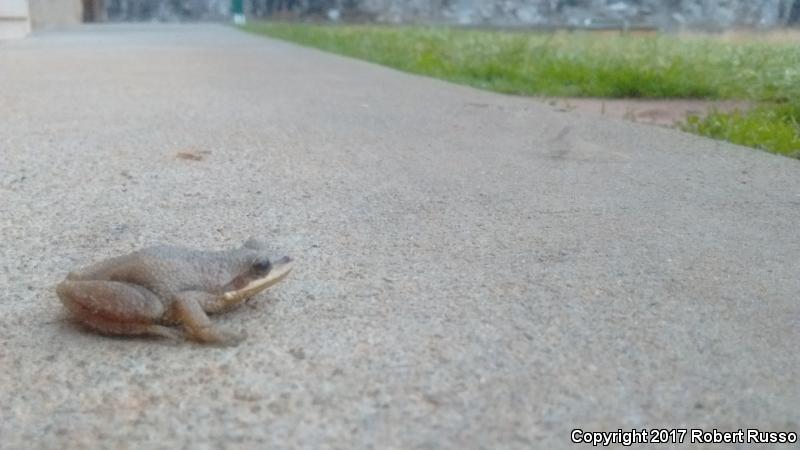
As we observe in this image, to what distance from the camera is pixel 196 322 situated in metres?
1.33

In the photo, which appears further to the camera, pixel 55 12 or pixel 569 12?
pixel 55 12

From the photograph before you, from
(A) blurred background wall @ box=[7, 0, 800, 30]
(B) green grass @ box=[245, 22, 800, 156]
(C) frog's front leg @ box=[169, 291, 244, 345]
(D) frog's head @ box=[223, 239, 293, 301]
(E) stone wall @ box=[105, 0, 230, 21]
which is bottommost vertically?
(E) stone wall @ box=[105, 0, 230, 21]

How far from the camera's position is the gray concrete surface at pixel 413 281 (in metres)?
1.14

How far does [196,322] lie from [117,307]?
117 mm

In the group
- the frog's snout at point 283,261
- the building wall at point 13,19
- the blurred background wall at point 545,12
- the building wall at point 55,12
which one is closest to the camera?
the frog's snout at point 283,261

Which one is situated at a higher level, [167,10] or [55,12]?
[55,12]

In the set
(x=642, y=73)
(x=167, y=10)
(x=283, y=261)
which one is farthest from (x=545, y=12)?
(x=283, y=261)

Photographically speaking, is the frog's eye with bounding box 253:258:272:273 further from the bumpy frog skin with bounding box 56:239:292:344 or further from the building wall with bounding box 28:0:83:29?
the building wall with bounding box 28:0:83:29

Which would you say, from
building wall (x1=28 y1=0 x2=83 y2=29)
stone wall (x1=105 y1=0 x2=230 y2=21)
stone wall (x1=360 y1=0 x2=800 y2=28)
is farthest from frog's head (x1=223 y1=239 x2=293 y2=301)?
stone wall (x1=105 y1=0 x2=230 y2=21)

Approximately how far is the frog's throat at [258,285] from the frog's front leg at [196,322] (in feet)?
0.21

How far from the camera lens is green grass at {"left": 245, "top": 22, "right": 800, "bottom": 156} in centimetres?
369

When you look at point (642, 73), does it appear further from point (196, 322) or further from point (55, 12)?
point (55, 12)

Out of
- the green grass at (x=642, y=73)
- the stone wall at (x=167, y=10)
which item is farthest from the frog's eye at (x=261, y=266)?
the stone wall at (x=167, y=10)

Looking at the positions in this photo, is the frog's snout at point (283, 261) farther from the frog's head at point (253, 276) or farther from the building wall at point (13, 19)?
the building wall at point (13, 19)
